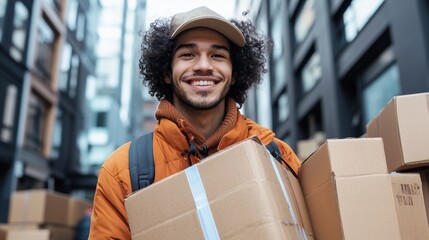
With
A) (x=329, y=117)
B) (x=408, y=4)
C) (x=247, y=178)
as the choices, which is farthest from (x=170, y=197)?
(x=329, y=117)

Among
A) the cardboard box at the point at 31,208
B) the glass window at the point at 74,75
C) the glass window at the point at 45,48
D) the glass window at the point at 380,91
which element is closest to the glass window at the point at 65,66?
the glass window at the point at 74,75

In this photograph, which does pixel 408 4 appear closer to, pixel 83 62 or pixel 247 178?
pixel 247 178

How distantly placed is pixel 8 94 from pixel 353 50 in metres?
9.65

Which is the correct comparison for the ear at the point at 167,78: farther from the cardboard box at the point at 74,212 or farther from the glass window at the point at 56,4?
the glass window at the point at 56,4

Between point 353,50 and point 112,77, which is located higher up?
point 112,77

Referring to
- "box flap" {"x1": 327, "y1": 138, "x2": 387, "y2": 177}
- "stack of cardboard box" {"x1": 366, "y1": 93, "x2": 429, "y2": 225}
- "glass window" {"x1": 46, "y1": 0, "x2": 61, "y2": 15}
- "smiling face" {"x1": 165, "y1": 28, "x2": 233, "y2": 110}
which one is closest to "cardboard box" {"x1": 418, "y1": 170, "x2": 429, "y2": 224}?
"stack of cardboard box" {"x1": 366, "y1": 93, "x2": 429, "y2": 225}

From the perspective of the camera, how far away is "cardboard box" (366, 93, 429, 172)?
66.7 inches

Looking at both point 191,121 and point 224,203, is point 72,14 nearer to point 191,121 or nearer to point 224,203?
point 191,121

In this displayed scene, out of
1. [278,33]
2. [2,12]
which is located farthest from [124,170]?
[278,33]

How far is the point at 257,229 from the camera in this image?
1168 mm

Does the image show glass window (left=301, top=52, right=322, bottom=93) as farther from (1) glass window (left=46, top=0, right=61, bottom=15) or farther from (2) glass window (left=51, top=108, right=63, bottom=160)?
(2) glass window (left=51, top=108, right=63, bottom=160)

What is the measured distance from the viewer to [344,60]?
977 cm

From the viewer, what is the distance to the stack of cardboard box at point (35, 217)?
641 cm

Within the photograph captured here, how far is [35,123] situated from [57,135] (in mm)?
2513
